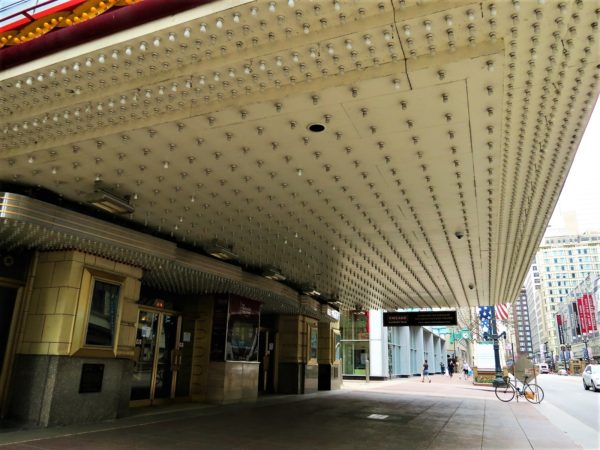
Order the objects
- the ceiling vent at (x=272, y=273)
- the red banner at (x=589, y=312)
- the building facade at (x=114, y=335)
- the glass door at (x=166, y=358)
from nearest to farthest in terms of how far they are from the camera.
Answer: the building facade at (x=114, y=335), the glass door at (x=166, y=358), the ceiling vent at (x=272, y=273), the red banner at (x=589, y=312)

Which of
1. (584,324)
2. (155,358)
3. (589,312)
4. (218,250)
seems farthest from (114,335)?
(584,324)

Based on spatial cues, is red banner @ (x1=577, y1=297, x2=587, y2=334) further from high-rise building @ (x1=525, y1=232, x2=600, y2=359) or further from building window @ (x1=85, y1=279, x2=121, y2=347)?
building window @ (x1=85, y1=279, x2=121, y2=347)

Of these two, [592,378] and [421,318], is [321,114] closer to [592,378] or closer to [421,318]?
[421,318]

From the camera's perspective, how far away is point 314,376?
59.7 ft

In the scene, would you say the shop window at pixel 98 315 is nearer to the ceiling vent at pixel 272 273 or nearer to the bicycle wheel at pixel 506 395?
the ceiling vent at pixel 272 273

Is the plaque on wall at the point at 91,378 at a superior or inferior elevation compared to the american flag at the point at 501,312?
inferior

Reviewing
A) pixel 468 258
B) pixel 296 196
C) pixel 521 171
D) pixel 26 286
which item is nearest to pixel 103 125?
pixel 296 196

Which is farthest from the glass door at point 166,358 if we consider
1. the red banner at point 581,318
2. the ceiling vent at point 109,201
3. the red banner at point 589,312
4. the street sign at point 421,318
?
the red banner at point 581,318

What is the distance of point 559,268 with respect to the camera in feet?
366

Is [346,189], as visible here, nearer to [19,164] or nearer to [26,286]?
[19,164]

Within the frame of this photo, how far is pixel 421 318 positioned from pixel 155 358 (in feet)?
40.2

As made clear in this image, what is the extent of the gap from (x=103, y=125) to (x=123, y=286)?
4745 mm

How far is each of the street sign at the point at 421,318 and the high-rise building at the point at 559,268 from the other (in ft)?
291

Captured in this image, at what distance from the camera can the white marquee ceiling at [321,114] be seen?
361 centimetres
